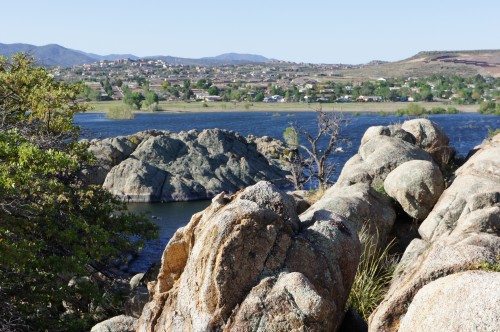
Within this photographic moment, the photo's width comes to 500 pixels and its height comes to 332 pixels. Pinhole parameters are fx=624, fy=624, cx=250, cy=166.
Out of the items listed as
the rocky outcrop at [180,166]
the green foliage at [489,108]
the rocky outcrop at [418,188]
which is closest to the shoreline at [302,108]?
the green foliage at [489,108]

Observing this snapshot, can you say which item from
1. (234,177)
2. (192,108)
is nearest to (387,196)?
(234,177)

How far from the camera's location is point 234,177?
71750 millimetres

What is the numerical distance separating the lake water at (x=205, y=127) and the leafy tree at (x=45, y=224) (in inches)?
128

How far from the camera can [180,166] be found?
71.1 metres

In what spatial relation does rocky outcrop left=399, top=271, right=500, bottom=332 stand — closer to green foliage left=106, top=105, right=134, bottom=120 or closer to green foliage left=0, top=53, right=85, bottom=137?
green foliage left=0, top=53, right=85, bottom=137

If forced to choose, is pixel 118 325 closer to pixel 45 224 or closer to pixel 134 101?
pixel 45 224

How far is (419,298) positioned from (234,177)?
209 ft

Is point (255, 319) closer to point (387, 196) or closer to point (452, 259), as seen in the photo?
point (452, 259)

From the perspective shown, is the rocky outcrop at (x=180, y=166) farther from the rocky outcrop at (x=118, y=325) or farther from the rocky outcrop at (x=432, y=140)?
the rocky outcrop at (x=118, y=325)

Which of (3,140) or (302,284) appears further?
(3,140)

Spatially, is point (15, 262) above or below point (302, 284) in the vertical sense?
below

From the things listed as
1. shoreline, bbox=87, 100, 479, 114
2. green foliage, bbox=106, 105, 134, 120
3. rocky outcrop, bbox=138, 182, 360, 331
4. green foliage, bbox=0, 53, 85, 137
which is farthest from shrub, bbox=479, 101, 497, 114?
rocky outcrop, bbox=138, 182, 360, 331

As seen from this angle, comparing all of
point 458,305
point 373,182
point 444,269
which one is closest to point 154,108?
point 373,182

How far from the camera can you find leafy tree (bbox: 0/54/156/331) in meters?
15.3
